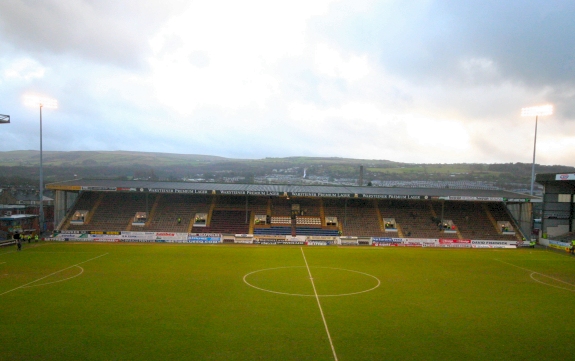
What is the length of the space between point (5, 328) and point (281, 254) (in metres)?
20.5

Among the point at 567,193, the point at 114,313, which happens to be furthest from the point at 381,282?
the point at 567,193

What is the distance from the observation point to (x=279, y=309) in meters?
15.8

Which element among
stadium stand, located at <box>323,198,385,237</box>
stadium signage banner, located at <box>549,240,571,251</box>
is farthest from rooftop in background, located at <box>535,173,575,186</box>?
stadium stand, located at <box>323,198,385,237</box>

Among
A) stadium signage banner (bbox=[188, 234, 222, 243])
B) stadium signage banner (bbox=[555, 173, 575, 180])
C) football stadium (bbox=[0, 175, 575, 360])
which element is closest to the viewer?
football stadium (bbox=[0, 175, 575, 360])

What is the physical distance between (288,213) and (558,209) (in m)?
30.4

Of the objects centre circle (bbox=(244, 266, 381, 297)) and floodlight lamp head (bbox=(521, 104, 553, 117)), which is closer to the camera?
centre circle (bbox=(244, 266, 381, 297))

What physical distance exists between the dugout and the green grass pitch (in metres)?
15.4

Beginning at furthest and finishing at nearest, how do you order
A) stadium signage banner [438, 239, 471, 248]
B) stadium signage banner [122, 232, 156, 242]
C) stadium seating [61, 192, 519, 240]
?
1. stadium seating [61, 192, 519, 240]
2. stadium signage banner [438, 239, 471, 248]
3. stadium signage banner [122, 232, 156, 242]

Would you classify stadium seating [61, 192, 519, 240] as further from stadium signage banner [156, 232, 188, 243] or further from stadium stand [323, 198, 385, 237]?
stadium signage banner [156, 232, 188, 243]

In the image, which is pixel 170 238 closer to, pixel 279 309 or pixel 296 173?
pixel 279 309

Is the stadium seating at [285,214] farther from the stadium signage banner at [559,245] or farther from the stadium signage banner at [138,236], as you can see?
the stadium signage banner at [559,245]

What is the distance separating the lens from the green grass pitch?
459 inches

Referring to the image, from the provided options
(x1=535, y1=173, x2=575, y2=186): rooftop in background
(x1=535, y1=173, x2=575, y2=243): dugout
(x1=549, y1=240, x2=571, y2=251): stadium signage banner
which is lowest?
(x1=549, y1=240, x2=571, y2=251): stadium signage banner

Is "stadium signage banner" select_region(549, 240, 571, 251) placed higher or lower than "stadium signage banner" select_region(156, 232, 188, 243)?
higher
